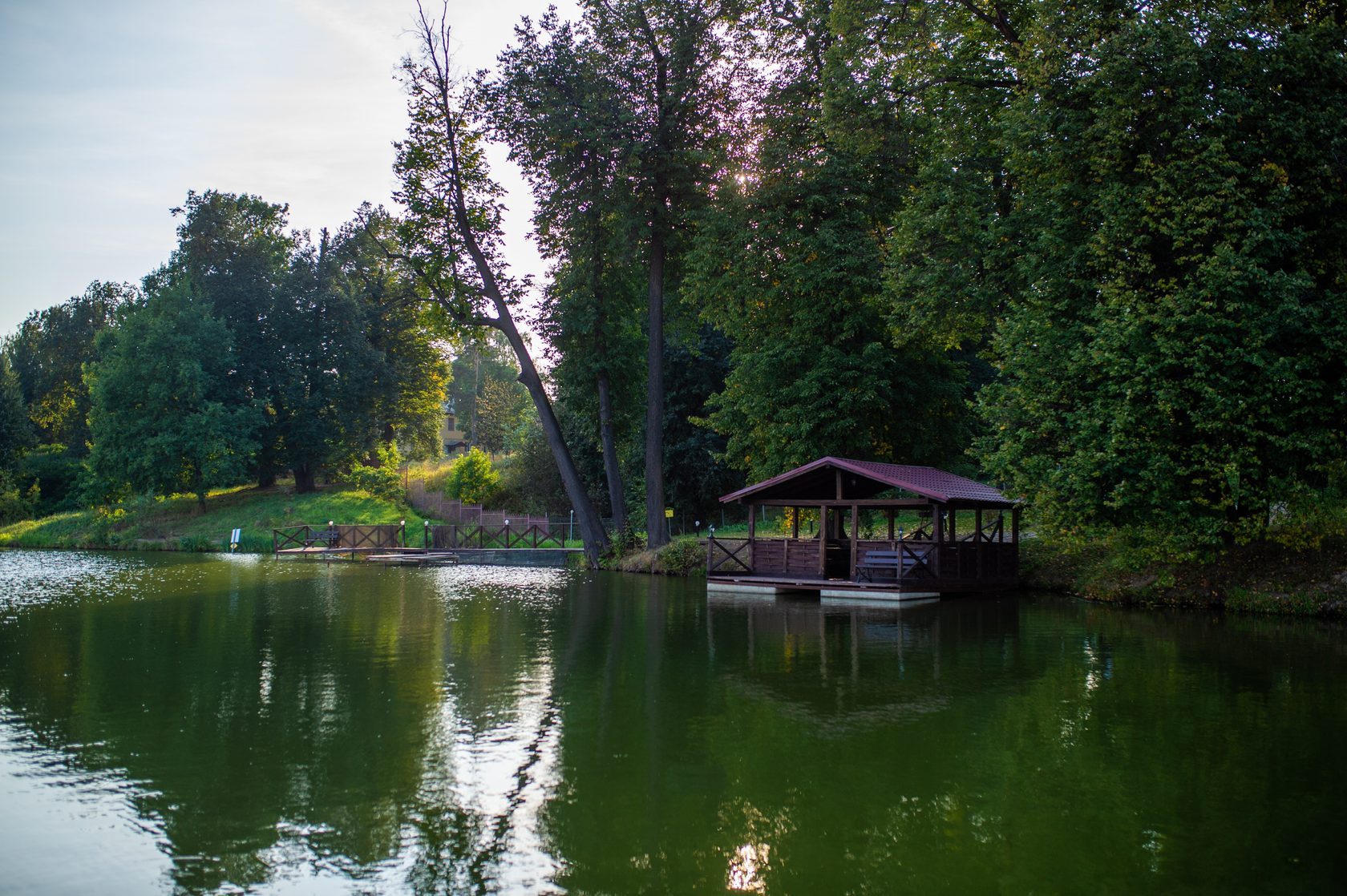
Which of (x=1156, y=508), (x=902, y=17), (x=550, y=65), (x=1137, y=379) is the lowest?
(x=1156, y=508)

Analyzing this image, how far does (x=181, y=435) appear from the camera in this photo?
4606 centimetres

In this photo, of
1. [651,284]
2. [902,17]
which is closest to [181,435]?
[651,284]

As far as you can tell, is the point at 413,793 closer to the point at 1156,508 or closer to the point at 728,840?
the point at 728,840

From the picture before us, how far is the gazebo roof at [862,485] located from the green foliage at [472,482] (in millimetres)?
25133

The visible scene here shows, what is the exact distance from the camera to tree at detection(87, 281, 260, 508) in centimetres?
4584

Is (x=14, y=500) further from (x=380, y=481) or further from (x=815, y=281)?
(x=815, y=281)

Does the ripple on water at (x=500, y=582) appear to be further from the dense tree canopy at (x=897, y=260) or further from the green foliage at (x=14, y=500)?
the green foliage at (x=14, y=500)

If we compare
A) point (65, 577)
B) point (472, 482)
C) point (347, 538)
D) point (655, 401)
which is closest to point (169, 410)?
point (347, 538)

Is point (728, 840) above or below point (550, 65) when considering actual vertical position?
below

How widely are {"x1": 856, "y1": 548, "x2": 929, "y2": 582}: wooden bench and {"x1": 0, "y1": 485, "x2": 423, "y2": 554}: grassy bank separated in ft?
81.0

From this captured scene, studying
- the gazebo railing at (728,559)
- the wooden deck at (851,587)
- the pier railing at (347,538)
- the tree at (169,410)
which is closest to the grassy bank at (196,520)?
the tree at (169,410)

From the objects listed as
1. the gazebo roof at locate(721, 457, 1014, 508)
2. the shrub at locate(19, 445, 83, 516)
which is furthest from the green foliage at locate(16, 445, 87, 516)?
the gazebo roof at locate(721, 457, 1014, 508)

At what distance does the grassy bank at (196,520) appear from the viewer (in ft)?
143

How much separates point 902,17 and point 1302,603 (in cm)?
1537
